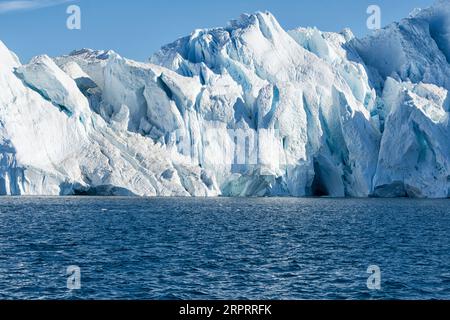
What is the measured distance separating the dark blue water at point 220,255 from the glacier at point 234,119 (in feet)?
56.6

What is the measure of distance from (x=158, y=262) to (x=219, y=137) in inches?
1891

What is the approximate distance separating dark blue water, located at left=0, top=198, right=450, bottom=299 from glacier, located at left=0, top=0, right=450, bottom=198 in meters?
17.3

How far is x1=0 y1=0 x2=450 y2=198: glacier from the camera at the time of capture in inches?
2475

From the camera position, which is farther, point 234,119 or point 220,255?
point 234,119

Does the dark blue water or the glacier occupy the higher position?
the glacier

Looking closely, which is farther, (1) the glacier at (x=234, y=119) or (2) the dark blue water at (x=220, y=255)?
(1) the glacier at (x=234, y=119)

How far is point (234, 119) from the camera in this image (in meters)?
72.6

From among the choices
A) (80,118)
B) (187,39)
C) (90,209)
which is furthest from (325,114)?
(90,209)

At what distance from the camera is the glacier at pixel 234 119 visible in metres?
62.9

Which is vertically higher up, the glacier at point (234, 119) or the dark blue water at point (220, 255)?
the glacier at point (234, 119)

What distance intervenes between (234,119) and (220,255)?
47.2m

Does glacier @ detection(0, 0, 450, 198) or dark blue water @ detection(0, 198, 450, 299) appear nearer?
dark blue water @ detection(0, 198, 450, 299)

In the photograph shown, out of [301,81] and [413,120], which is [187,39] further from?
[413,120]
